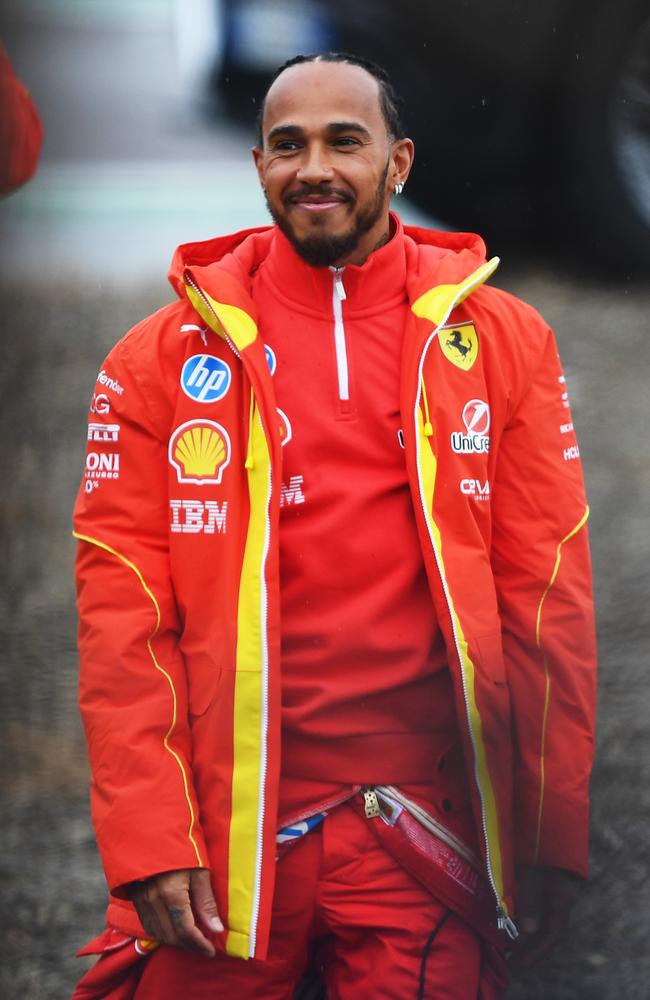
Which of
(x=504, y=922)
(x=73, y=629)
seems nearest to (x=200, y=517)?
(x=504, y=922)

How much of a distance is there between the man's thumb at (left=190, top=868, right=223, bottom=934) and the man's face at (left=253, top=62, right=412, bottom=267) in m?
0.90

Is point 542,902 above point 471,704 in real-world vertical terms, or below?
below

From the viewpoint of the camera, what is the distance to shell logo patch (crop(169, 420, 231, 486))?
2.03 meters

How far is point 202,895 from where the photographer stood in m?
1.99

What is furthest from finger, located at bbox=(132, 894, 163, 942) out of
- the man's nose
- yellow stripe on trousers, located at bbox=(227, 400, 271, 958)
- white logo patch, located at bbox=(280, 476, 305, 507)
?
the man's nose

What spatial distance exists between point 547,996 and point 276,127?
67.0 inches

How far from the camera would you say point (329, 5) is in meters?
3.42

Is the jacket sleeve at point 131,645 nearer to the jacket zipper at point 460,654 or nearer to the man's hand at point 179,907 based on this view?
the man's hand at point 179,907

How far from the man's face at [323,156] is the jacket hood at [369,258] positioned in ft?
0.19

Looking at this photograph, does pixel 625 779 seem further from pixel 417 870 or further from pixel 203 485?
pixel 203 485

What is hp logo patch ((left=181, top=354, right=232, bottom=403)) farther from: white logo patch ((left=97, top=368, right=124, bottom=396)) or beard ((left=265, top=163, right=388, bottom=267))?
beard ((left=265, top=163, right=388, bottom=267))

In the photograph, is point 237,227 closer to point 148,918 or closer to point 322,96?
point 322,96

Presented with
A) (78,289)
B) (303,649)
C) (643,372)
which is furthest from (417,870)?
(78,289)

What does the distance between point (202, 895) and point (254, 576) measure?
455 millimetres
